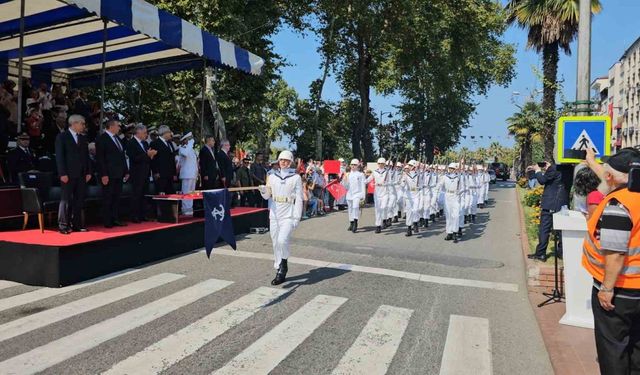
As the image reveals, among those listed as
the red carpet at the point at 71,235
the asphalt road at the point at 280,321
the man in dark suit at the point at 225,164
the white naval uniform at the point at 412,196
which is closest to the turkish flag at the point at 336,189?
the white naval uniform at the point at 412,196

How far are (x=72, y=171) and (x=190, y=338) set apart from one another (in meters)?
4.33

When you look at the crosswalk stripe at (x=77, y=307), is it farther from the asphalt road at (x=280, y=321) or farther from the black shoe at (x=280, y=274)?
the black shoe at (x=280, y=274)

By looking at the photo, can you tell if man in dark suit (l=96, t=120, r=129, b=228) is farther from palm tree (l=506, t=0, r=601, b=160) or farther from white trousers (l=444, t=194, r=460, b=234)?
palm tree (l=506, t=0, r=601, b=160)

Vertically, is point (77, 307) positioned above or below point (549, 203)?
below

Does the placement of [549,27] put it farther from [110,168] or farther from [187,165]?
[110,168]

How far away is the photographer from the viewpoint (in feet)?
29.0

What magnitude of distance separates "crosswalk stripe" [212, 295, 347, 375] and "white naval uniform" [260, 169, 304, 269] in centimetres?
125

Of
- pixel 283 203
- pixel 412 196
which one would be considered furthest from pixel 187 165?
pixel 412 196

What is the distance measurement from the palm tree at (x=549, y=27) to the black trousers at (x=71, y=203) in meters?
19.1

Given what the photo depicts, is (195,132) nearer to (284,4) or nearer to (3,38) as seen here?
(284,4)

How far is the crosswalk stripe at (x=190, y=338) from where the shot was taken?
14.0ft

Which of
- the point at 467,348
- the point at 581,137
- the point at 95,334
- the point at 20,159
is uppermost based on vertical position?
the point at 581,137

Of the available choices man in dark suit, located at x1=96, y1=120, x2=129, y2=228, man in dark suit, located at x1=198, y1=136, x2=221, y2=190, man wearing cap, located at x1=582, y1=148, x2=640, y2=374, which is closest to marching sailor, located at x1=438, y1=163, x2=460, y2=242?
man in dark suit, located at x1=198, y1=136, x2=221, y2=190

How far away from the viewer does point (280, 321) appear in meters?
5.65
